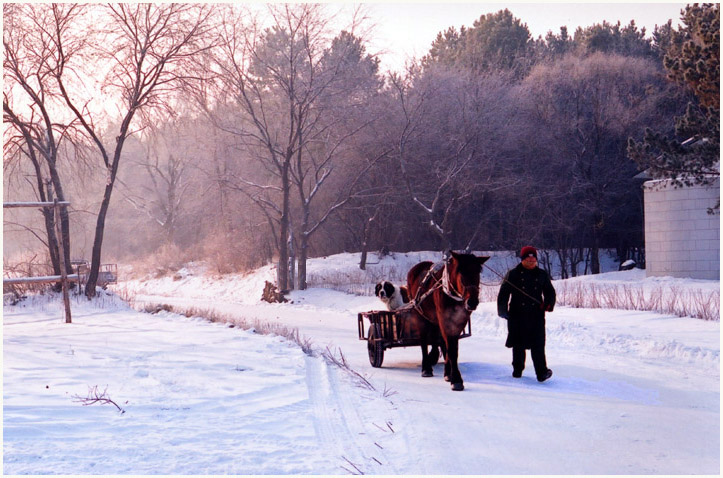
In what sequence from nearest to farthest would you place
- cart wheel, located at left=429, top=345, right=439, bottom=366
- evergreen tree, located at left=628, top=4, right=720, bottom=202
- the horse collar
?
1. the horse collar
2. cart wheel, located at left=429, top=345, right=439, bottom=366
3. evergreen tree, located at left=628, top=4, right=720, bottom=202

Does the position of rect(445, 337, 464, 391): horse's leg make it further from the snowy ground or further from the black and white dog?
the black and white dog

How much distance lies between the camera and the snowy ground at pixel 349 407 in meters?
6.51

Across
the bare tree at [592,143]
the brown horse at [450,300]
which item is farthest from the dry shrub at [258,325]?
the bare tree at [592,143]

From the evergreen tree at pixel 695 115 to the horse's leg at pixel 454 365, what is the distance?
49.1 ft

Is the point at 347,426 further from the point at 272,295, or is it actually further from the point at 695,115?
the point at 272,295

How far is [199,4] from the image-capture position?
2680 centimetres

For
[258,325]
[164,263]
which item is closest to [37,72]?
[258,325]

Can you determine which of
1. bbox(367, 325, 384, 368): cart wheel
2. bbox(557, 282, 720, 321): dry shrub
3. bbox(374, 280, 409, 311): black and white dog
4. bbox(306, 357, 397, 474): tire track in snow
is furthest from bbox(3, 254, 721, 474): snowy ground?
bbox(557, 282, 720, 321): dry shrub

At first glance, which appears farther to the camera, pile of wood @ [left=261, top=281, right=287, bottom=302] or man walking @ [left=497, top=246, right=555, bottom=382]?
pile of wood @ [left=261, top=281, right=287, bottom=302]

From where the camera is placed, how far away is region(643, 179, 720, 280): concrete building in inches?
1218

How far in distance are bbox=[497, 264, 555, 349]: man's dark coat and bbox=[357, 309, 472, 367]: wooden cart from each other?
81 centimetres

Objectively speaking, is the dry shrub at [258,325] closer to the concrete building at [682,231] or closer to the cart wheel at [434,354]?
the cart wheel at [434,354]

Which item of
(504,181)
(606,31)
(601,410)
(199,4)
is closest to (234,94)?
(199,4)

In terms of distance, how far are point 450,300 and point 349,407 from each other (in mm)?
2405
